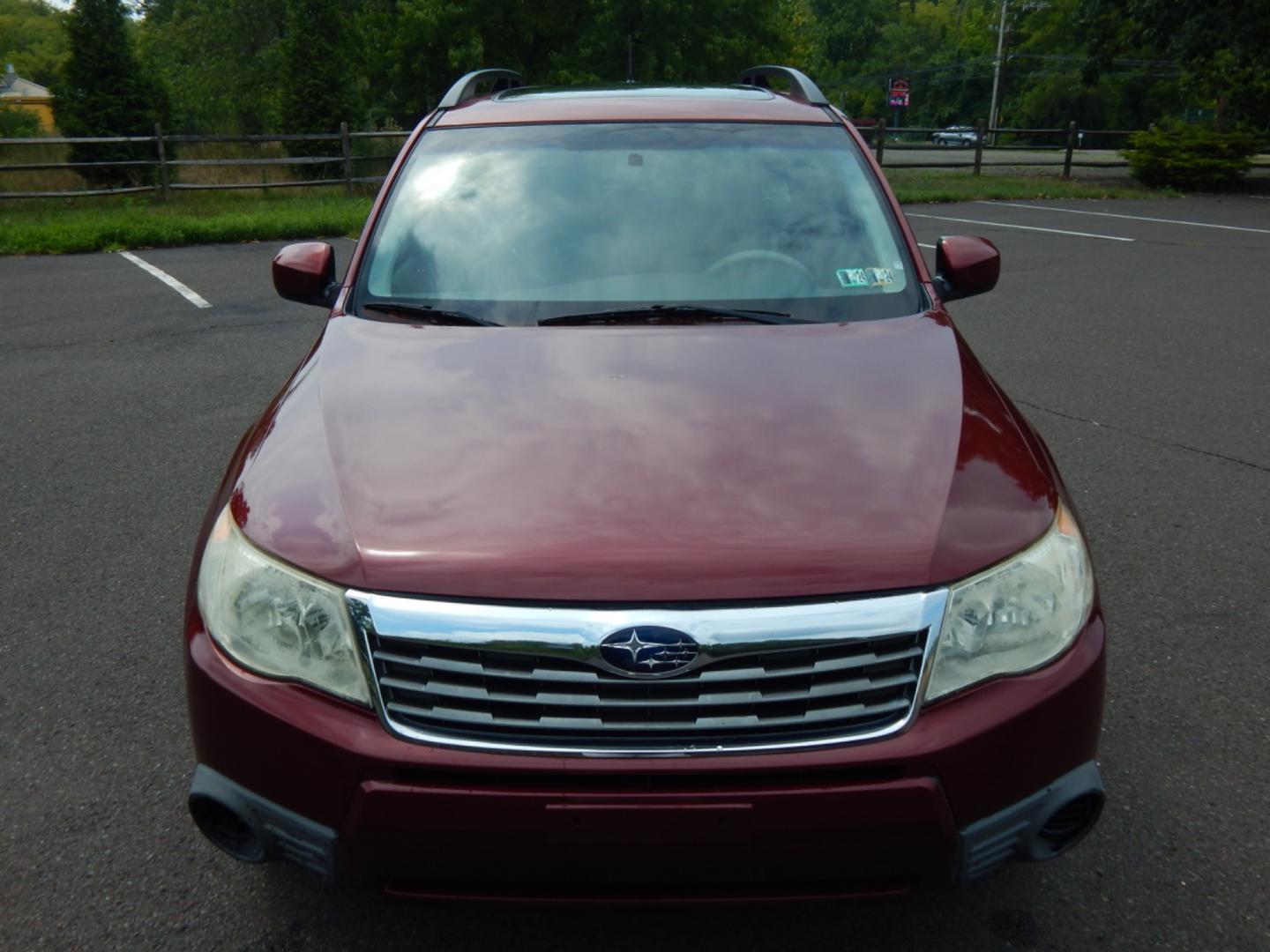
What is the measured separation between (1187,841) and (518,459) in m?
1.73

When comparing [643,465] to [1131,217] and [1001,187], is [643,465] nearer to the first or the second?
[1131,217]

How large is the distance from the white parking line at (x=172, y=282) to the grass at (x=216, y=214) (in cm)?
93

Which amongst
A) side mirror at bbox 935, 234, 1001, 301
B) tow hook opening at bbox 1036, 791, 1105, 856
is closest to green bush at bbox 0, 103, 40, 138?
side mirror at bbox 935, 234, 1001, 301

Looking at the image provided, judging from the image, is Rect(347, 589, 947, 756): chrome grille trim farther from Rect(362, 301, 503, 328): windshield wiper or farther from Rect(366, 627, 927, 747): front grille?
Rect(362, 301, 503, 328): windshield wiper

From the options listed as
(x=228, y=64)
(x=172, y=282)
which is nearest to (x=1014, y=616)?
(x=172, y=282)

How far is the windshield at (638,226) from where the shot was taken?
9.93 ft

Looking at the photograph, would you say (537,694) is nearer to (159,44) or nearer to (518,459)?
(518,459)

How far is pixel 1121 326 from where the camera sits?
858 cm

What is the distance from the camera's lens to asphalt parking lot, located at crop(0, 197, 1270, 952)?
2330mm

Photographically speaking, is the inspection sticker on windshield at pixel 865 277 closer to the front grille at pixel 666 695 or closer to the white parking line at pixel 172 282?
the front grille at pixel 666 695

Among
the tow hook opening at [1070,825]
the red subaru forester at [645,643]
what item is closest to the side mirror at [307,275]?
the red subaru forester at [645,643]

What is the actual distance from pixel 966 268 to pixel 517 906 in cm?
236

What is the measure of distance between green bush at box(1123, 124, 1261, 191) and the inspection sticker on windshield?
22862mm

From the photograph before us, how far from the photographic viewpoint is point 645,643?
1.86 meters
